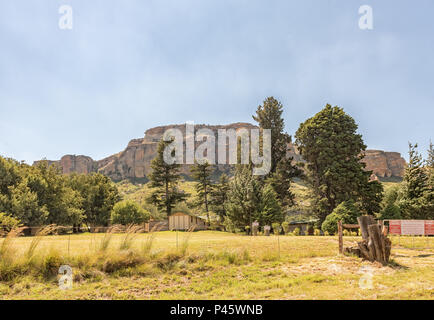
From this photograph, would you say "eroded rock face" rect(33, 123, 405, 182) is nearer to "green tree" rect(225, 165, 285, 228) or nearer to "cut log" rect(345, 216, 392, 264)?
"green tree" rect(225, 165, 285, 228)

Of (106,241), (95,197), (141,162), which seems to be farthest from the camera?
(141,162)

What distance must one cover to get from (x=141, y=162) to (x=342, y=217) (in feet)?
497

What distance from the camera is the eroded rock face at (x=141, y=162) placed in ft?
494

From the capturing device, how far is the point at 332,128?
32.9 meters

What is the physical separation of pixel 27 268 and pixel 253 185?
81.6 feet

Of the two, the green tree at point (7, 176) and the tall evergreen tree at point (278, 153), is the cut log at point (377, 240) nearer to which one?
the tall evergreen tree at point (278, 153)

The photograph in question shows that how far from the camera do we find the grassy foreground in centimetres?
733

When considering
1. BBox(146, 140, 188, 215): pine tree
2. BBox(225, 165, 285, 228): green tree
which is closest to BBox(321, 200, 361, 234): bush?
BBox(225, 165, 285, 228): green tree

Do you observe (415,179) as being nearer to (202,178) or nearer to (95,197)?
(202,178)

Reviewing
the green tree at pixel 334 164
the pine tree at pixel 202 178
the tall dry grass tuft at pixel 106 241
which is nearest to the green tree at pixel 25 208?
the pine tree at pixel 202 178

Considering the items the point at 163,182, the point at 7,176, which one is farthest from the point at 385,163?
the point at 7,176

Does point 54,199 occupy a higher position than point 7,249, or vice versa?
point 7,249

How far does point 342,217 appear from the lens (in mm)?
26125
